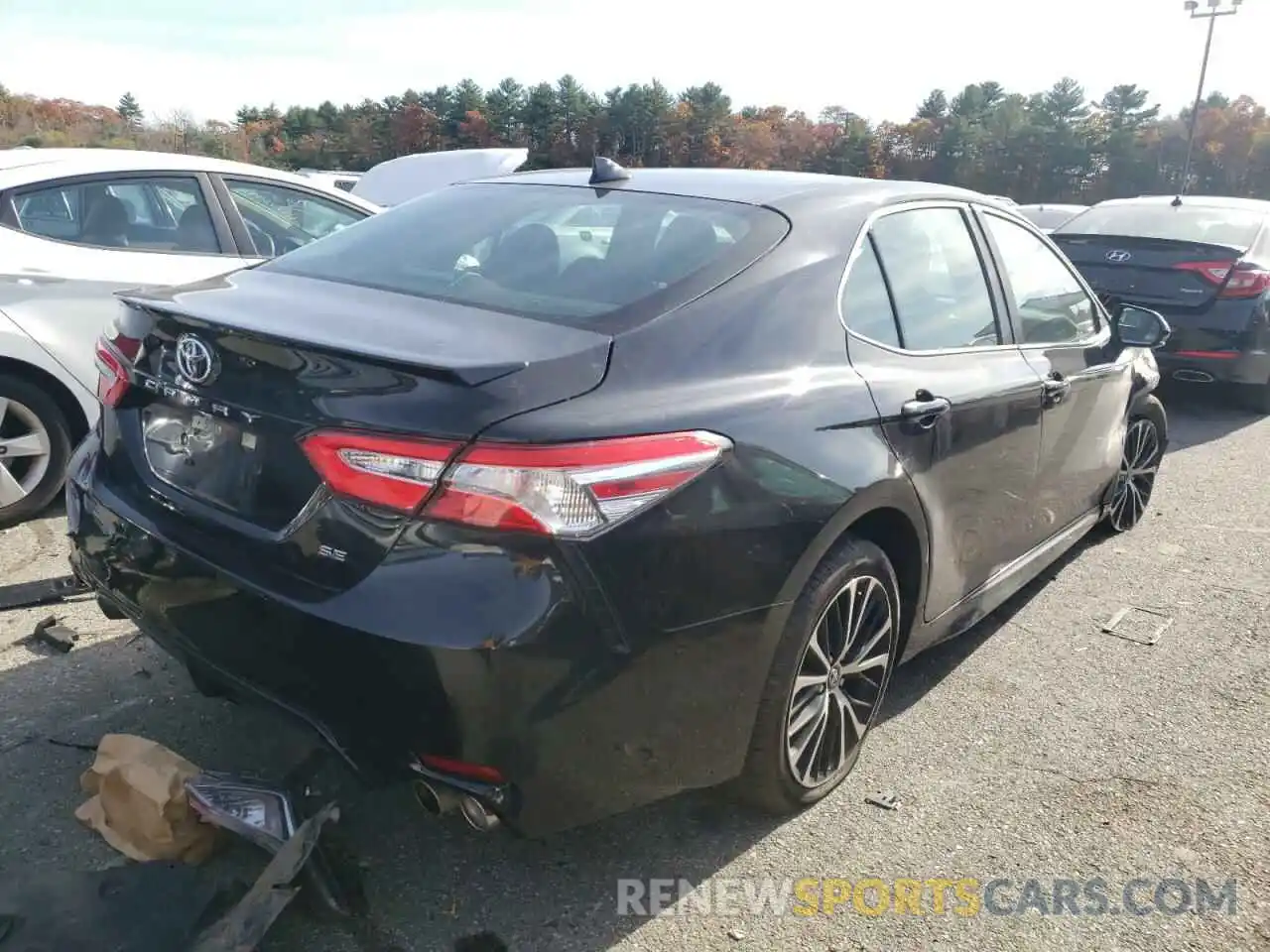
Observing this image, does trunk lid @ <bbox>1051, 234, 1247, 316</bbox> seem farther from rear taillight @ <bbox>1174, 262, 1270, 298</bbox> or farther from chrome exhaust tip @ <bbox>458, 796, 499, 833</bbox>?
chrome exhaust tip @ <bbox>458, 796, 499, 833</bbox>

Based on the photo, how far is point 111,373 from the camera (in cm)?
262

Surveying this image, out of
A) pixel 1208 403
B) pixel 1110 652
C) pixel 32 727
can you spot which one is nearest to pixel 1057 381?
pixel 1110 652

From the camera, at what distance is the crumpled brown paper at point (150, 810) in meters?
2.36

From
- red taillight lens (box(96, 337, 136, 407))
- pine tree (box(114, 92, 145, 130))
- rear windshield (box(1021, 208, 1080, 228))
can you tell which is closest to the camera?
red taillight lens (box(96, 337, 136, 407))

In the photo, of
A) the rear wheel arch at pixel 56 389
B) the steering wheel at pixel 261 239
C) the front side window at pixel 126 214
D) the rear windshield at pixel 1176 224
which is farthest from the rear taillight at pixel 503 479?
the rear windshield at pixel 1176 224

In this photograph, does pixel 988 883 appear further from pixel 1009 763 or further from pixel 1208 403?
pixel 1208 403

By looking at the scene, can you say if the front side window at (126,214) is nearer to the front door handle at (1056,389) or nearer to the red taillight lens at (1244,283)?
the front door handle at (1056,389)

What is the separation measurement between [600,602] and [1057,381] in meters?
2.31

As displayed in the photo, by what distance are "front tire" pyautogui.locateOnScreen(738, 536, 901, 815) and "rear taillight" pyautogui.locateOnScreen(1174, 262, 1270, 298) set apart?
18.9ft

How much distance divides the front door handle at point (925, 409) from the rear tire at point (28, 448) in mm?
3453

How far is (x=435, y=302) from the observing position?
2459 millimetres

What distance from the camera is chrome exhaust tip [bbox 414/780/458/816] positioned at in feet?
6.59

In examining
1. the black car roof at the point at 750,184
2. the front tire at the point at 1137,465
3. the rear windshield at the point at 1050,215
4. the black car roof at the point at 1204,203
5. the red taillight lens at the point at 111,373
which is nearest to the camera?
the red taillight lens at the point at 111,373

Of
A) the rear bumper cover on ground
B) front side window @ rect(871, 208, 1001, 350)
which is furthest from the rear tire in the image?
front side window @ rect(871, 208, 1001, 350)
